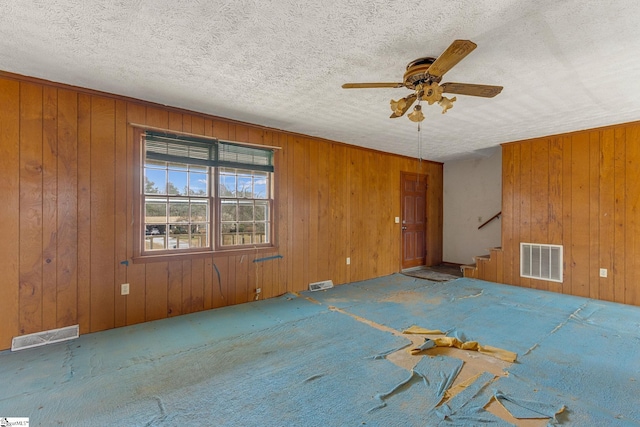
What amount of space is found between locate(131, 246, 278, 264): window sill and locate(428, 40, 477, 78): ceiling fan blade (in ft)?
9.92

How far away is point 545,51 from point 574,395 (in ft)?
8.06

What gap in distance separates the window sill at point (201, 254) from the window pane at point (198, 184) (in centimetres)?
76

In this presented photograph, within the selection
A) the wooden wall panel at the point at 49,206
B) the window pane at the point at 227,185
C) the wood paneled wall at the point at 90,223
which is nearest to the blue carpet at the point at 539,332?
the wood paneled wall at the point at 90,223

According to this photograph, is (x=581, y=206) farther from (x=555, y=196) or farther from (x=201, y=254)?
(x=201, y=254)

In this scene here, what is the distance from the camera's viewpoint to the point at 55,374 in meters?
2.15

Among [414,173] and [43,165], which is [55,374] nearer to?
[43,165]

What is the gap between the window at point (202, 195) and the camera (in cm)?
328

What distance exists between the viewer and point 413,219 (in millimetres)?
6277

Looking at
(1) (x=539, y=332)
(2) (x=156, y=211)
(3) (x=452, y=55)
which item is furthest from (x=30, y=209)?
(1) (x=539, y=332)

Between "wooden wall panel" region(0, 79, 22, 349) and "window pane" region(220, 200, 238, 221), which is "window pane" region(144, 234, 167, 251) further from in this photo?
"wooden wall panel" region(0, 79, 22, 349)

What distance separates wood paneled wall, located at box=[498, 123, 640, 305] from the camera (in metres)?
3.87

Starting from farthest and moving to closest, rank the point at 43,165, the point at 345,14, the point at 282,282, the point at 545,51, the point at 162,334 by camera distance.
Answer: the point at 282,282 → the point at 162,334 → the point at 43,165 → the point at 545,51 → the point at 345,14

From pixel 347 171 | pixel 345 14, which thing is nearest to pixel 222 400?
pixel 345 14

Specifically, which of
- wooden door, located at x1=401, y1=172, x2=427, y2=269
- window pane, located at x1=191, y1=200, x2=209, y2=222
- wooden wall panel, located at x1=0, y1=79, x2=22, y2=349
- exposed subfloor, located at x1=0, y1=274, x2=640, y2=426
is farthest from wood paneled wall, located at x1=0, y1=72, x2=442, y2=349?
wooden door, located at x1=401, y1=172, x2=427, y2=269
